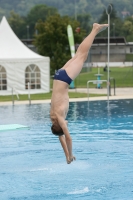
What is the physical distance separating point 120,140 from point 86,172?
14.2 ft

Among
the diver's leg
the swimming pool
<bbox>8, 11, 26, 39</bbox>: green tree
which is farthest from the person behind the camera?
<bbox>8, 11, 26, 39</bbox>: green tree

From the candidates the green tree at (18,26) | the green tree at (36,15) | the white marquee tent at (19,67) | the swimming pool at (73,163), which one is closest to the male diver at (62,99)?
the swimming pool at (73,163)

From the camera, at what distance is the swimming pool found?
994 centimetres

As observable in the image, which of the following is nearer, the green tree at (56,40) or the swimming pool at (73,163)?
the swimming pool at (73,163)

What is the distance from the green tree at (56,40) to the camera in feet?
144

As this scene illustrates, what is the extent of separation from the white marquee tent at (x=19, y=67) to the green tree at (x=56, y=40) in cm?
1028

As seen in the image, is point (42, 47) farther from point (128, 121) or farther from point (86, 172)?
point (86, 172)

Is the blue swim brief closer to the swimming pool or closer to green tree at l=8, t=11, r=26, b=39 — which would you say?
the swimming pool

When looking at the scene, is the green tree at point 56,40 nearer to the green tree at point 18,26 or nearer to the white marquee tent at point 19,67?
the white marquee tent at point 19,67

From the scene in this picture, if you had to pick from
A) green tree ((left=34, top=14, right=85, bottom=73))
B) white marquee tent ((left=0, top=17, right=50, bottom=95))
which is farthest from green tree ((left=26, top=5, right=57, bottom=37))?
white marquee tent ((left=0, top=17, right=50, bottom=95))

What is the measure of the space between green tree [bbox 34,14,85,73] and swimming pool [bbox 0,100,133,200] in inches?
903

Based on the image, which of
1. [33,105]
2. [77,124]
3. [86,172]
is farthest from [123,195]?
[33,105]

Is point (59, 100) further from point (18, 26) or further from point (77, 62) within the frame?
point (18, 26)

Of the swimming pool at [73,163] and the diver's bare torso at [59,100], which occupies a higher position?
the diver's bare torso at [59,100]
